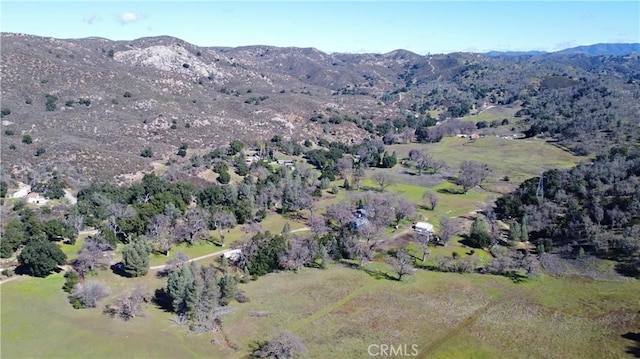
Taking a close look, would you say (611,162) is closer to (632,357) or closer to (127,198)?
(632,357)

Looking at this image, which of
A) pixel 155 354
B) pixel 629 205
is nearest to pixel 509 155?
pixel 629 205

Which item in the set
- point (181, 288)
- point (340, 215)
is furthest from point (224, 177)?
point (181, 288)

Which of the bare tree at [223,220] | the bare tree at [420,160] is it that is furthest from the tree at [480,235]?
the bare tree at [420,160]

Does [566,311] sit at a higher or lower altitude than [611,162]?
lower

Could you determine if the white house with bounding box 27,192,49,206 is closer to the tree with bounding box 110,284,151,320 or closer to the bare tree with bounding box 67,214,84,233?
the bare tree with bounding box 67,214,84,233

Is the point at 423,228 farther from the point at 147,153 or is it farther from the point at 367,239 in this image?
the point at 147,153

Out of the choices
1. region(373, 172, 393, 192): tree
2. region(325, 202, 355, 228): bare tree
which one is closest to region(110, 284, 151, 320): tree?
region(325, 202, 355, 228): bare tree
